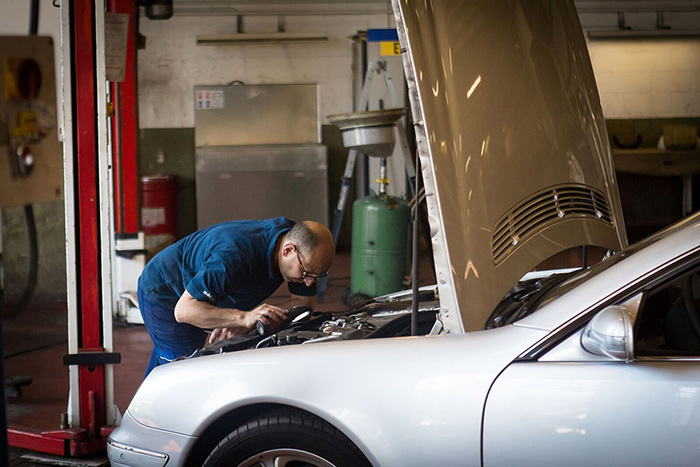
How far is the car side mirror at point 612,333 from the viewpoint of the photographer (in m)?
1.92

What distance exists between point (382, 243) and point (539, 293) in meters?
4.32

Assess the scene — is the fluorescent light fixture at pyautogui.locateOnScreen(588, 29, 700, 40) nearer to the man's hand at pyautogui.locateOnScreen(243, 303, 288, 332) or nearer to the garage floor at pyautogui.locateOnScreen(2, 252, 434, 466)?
the garage floor at pyautogui.locateOnScreen(2, 252, 434, 466)

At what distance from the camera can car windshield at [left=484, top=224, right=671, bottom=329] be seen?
2328 mm

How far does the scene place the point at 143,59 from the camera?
1063 cm

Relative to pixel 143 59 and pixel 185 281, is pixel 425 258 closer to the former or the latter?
pixel 143 59

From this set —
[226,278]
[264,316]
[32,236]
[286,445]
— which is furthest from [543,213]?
[32,236]

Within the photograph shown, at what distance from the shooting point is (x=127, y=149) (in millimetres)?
6625

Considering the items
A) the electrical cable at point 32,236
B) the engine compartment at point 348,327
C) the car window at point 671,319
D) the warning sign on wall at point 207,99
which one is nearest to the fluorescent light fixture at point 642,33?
the warning sign on wall at point 207,99

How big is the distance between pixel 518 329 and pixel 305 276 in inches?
61.0

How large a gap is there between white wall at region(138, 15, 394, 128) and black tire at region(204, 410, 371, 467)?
8.76m

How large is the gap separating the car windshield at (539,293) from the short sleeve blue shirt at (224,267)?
4.03ft

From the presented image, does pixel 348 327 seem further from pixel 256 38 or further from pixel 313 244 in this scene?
pixel 256 38

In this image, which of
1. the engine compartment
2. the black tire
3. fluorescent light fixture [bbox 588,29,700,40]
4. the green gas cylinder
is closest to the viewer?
the black tire

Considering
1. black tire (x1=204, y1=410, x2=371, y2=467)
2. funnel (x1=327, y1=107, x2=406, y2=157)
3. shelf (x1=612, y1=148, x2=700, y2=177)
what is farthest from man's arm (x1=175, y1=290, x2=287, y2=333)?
shelf (x1=612, y1=148, x2=700, y2=177)
